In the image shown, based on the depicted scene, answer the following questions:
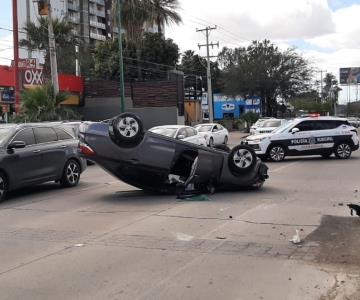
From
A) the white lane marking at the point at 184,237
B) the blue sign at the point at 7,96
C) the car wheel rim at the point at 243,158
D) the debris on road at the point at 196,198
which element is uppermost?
the blue sign at the point at 7,96

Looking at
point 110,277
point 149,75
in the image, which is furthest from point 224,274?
point 149,75

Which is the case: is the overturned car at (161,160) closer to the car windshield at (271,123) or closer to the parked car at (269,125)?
the parked car at (269,125)

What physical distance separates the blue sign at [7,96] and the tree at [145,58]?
25.2 m

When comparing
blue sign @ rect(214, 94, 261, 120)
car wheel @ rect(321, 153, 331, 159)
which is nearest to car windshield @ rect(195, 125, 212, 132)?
car wheel @ rect(321, 153, 331, 159)

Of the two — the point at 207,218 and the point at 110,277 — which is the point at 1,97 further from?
the point at 110,277

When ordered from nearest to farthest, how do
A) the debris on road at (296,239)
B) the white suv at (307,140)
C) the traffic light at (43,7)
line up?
the debris on road at (296,239), the white suv at (307,140), the traffic light at (43,7)

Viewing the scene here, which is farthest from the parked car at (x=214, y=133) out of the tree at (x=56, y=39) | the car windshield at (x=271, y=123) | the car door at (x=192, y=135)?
the tree at (x=56, y=39)

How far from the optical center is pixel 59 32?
42031 millimetres

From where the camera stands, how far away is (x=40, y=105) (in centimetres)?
2680

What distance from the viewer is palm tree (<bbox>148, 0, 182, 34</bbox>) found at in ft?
148

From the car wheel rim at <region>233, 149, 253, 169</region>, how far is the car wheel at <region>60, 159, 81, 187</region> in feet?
14.3

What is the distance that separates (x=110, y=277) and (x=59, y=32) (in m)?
38.1

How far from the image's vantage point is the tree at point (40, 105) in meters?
26.6

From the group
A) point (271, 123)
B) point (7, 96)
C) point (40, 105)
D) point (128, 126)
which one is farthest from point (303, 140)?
point (7, 96)
